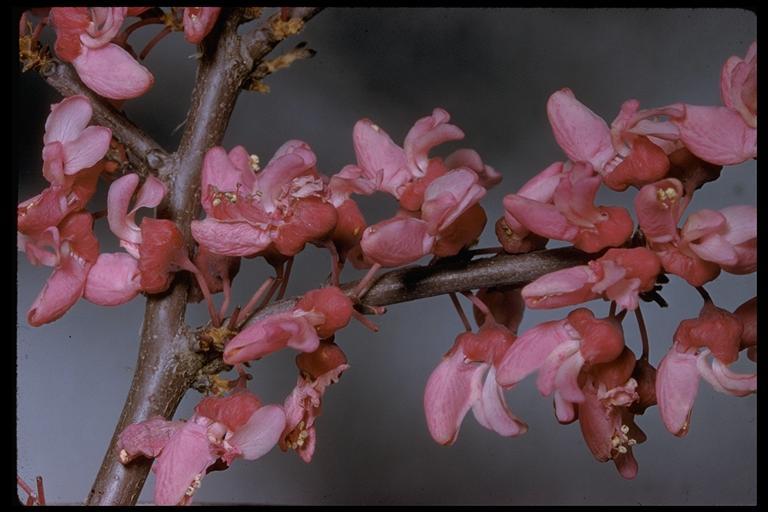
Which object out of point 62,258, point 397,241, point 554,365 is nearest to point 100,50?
point 62,258

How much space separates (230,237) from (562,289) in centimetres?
19

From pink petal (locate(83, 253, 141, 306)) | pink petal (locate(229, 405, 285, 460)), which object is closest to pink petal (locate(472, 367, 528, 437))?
pink petal (locate(229, 405, 285, 460))

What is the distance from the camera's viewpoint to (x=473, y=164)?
60cm

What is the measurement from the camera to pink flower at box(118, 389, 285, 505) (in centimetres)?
53

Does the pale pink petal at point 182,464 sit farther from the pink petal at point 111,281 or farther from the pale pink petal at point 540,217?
the pale pink petal at point 540,217

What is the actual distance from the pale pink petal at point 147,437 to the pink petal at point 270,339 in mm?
83

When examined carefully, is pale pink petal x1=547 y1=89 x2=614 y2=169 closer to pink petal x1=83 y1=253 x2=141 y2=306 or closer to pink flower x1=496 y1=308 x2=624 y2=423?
pink flower x1=496 y1=308 x2=624 y2=423

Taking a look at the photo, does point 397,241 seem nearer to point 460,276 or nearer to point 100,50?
point 460,276

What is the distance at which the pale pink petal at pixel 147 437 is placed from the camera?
0.56 metres

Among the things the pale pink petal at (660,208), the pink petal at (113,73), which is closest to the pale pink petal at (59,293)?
the pink petal at (113,73)

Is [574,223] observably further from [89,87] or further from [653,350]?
[653,350]

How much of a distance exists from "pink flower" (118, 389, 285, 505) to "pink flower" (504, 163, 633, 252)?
0.18 meters

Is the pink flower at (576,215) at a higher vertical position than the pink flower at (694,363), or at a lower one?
higher

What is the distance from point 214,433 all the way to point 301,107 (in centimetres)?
48
